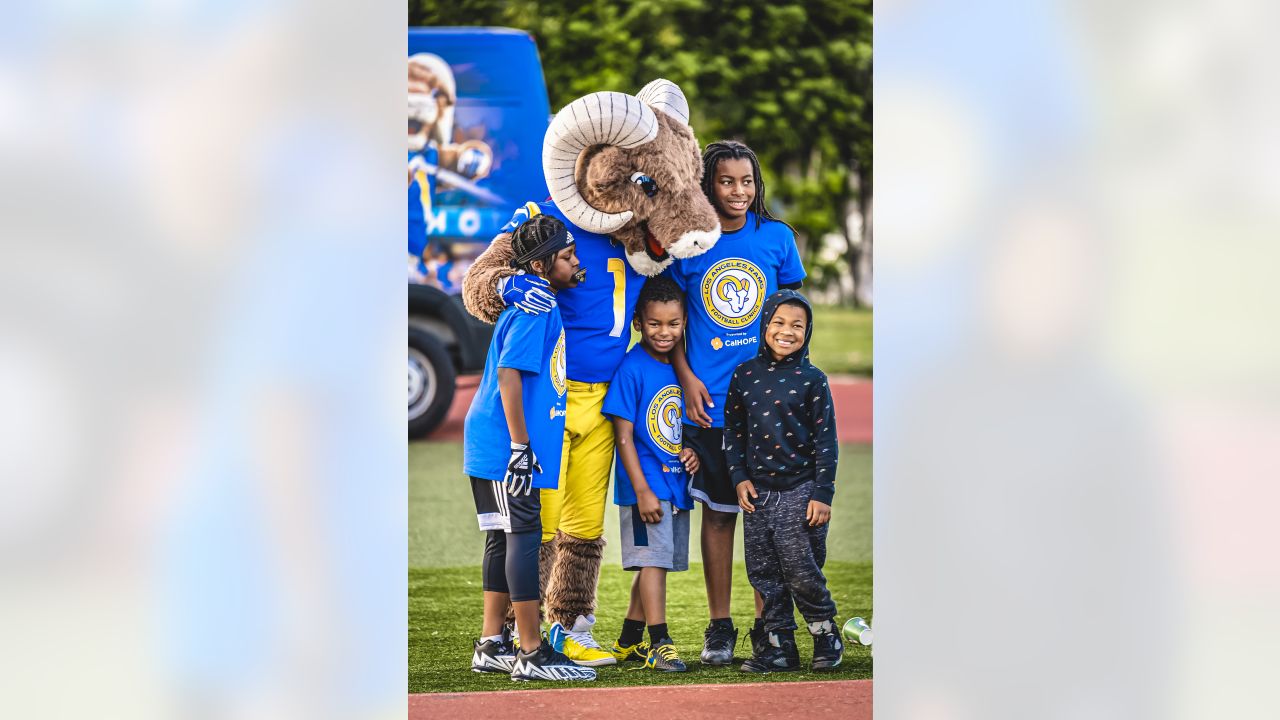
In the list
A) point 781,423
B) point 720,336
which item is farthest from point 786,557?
point 720,336

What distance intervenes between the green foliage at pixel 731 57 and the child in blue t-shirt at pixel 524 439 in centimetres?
978

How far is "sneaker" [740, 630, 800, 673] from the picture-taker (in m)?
4.51

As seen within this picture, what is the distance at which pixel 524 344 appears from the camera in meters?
4.31

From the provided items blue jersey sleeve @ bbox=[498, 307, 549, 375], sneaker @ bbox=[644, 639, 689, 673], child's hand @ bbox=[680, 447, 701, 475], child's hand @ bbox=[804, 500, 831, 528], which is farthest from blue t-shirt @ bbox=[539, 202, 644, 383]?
sneaker @ bbox=[644, 639, 689, 673]

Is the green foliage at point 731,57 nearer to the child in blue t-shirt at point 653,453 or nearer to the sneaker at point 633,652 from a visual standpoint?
the child in blue t-shirt at point 653,453

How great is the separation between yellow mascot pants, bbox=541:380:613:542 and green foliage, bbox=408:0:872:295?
9.76 m

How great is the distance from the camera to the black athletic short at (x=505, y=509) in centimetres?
436
